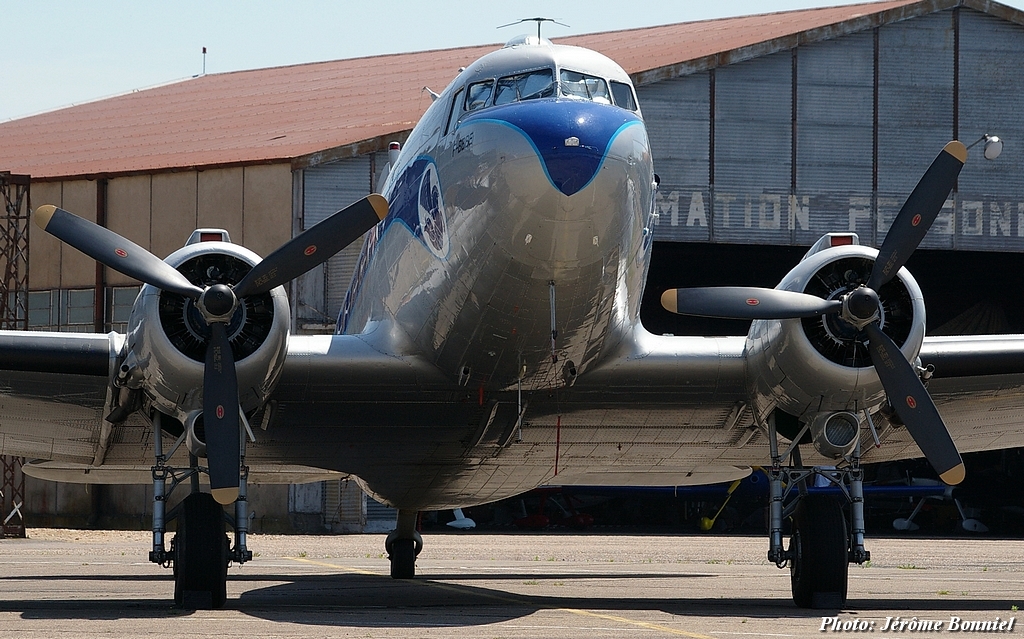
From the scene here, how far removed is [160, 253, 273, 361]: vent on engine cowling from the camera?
12164 mm

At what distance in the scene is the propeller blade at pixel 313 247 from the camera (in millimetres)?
12023

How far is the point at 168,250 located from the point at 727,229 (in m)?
14.5

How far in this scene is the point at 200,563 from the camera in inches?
468

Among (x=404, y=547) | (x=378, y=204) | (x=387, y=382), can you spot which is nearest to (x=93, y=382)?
(x=387, y=382)

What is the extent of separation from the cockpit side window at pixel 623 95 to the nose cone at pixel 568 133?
0.91 m

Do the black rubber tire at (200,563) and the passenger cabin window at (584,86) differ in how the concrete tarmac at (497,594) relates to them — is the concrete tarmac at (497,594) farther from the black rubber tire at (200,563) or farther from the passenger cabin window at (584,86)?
the passenger cabin window at (584,86)

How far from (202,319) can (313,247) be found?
128 centimetres

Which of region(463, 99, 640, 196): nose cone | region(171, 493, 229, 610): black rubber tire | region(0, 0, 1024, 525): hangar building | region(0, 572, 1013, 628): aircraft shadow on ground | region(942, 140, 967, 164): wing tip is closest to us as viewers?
region(463, 99, 640, 196): nose cone

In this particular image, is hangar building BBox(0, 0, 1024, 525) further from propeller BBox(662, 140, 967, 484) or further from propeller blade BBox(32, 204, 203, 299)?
propeller BBox(662, 140, 967, 484)

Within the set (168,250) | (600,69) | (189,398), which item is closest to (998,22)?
(168,250)

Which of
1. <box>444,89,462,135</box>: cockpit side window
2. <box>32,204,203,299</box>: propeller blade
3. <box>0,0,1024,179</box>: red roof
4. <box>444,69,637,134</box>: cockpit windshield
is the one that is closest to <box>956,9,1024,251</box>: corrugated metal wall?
<box>0,0,1024,179</box>: red roof

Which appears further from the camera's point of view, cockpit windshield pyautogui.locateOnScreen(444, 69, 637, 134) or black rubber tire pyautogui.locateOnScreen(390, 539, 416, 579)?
black rubber tire pyautogui.locateOnScreen(390, 539, 416, 579)

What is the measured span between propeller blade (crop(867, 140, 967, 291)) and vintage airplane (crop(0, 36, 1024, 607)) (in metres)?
0.03

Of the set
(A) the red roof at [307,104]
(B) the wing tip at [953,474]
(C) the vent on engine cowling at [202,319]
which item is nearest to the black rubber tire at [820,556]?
(B) the wing tip at [953,474]
